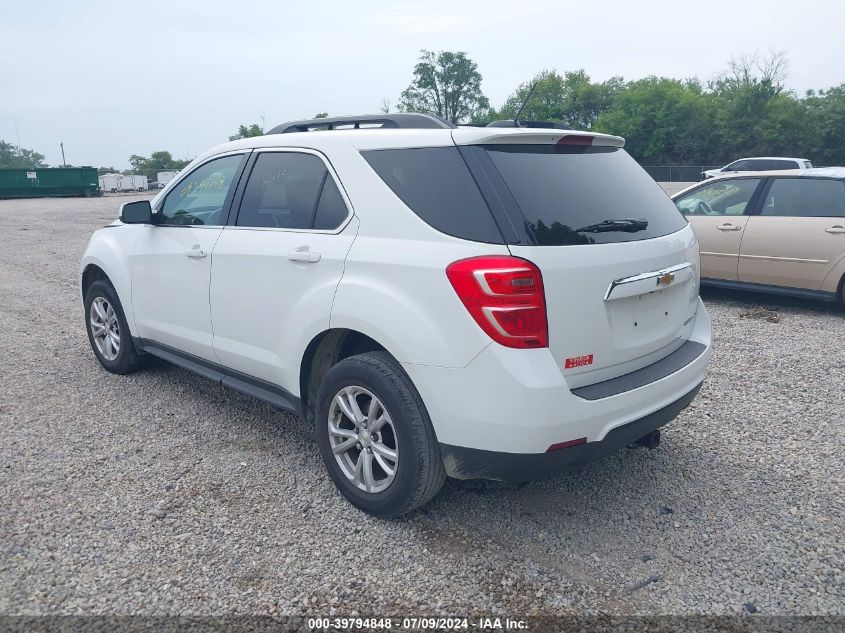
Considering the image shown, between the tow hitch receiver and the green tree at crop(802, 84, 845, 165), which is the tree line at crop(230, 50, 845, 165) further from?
the tow hitch receiver

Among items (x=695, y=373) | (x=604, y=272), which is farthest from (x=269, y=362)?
(x=695, y=373)

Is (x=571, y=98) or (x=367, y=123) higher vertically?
(x=571, y=98)

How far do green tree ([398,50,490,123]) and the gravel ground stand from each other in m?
90.5

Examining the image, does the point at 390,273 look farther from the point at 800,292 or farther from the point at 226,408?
the point at 800,292

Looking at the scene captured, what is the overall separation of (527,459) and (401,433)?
1.86ft

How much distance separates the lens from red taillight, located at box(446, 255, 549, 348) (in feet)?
8.70

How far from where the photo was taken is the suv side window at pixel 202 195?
13.7 feet

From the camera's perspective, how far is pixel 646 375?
10.0 ft

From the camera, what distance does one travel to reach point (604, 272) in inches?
112

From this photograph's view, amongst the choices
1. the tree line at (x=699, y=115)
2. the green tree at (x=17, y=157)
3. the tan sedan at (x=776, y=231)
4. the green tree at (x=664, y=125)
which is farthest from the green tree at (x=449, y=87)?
the tan sedan at (x=776, y=231)

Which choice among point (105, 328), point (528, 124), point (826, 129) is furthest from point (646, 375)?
point (826, 129)

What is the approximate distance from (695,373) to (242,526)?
7.68 ft

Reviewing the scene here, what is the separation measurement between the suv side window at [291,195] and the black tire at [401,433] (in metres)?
0.76

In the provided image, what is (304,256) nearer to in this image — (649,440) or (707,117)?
(649,440)
